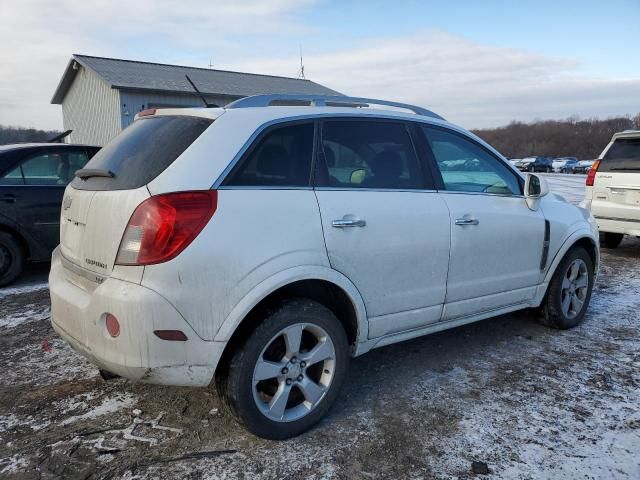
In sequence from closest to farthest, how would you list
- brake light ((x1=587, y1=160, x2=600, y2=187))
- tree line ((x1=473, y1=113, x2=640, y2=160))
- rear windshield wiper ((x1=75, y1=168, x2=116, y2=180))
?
rear windshield wiper ((x1=75, y1=168, x2=116, y2=180)), brake light ((x1=587, y1=160, x2=600, y2=187)), tree line ((x1=473, y1=113, x2=640, y2=160))

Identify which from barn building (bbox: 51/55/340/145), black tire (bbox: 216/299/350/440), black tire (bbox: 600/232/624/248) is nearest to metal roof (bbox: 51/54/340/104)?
barn building (bbox: 51/55/340/145)

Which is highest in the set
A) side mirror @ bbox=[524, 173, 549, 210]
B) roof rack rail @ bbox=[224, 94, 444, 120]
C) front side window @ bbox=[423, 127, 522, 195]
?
roof rack rail @ bbox=[224, 94, 444, 120]

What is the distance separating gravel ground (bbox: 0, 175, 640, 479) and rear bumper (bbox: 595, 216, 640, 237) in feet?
11.4

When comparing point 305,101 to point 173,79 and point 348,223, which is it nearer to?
point 348,223

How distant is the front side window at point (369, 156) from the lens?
119 inches

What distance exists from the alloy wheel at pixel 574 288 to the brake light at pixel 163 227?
3268 mm

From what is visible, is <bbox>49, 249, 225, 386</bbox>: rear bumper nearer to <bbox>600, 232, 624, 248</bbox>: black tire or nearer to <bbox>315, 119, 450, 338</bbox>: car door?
<bbox>315, 119, 450, 338</bbox>: car door

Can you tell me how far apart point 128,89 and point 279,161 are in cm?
1927

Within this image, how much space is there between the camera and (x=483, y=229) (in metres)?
3.57

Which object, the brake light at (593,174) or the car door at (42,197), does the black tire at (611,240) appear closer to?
the brake light at (593,174)

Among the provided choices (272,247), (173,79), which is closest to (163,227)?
(272,247)

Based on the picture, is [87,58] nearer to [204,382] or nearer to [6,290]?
[6,290]

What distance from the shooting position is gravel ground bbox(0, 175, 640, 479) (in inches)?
100

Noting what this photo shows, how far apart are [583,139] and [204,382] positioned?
325 feet
